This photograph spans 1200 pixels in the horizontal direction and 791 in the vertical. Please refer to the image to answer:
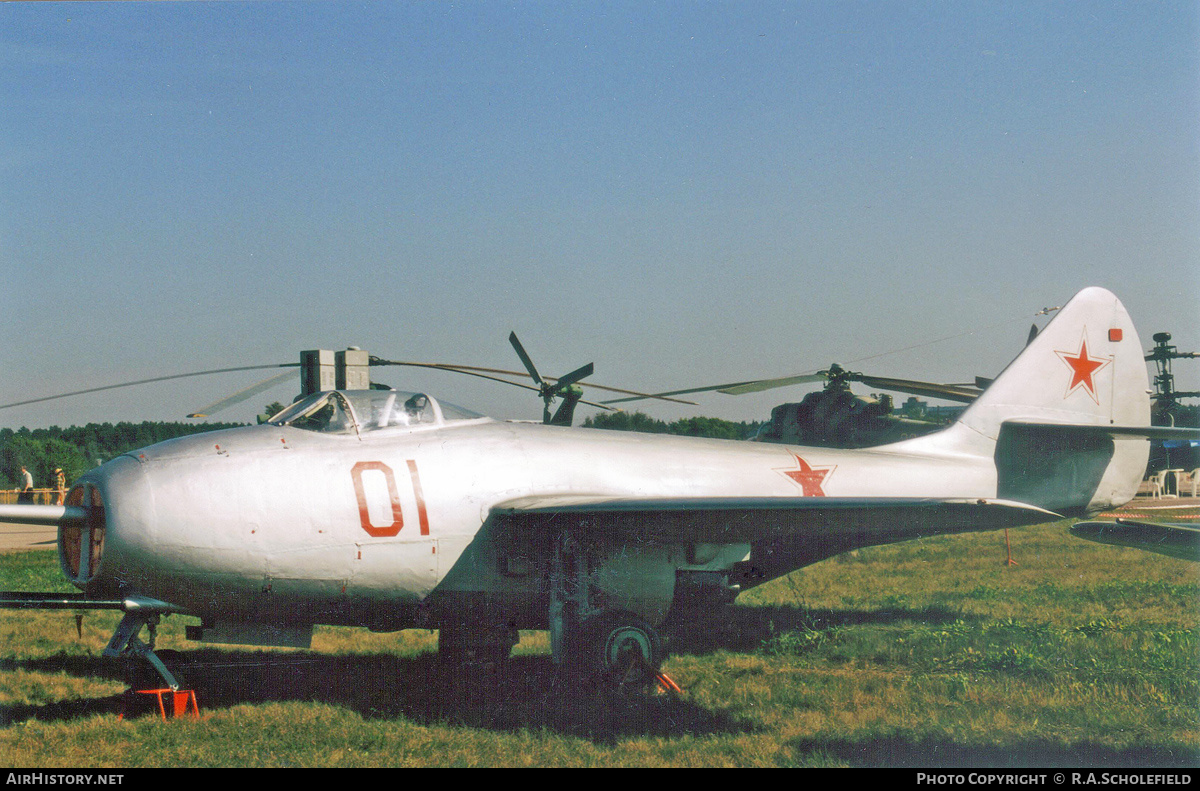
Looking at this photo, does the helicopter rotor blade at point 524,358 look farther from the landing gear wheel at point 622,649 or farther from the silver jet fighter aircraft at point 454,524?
the landing gear wheel at point 622,649

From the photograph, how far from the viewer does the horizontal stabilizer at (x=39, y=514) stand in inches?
234

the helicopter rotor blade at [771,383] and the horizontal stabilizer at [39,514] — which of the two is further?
the helicopter rotor blade at [771,383]

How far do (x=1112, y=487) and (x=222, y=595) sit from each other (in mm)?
10669

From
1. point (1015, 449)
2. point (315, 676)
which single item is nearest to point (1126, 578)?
point (1015, 449)

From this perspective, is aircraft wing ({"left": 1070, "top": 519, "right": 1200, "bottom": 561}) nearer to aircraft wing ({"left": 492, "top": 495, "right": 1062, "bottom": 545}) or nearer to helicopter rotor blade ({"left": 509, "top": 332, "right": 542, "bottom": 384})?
aircraft wing ({"left": 492, "top": 495, "right": 1062, "bottom": 545})

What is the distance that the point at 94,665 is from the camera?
926 centimetres

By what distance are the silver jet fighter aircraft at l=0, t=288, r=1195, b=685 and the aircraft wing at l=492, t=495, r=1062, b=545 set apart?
2 centimetres

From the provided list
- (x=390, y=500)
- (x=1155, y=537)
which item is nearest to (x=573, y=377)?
(x=390, y=500)

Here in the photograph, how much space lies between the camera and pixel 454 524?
734cm

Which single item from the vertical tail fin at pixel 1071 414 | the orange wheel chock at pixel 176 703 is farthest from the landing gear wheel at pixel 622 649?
the vertical tail fin at pixel 1071 414

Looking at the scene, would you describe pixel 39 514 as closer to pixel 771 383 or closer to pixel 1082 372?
pixel 771 383

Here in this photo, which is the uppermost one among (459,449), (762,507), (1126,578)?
(459,449)

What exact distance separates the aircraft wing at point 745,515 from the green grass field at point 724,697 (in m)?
1.44

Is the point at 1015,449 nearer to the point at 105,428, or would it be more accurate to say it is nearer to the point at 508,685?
the point at 508,685
